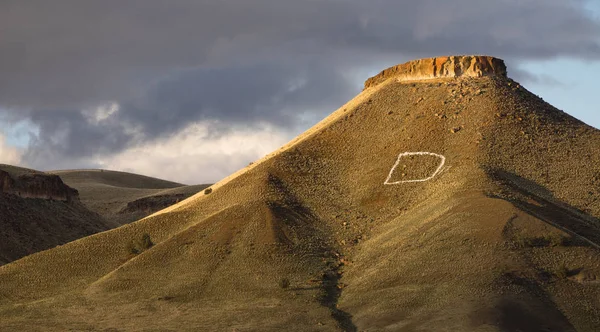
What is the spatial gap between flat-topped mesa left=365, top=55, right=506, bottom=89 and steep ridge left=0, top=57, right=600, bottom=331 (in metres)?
0.55

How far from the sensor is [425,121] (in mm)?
86062

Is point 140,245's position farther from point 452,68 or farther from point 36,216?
point 36,216

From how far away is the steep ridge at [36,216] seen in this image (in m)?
102

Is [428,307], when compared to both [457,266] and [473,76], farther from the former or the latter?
[473,76]

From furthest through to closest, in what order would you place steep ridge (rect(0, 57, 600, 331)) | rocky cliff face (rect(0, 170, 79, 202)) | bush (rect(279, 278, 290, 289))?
1. rocky cliff face (rect(0, 170, 79, 202))
2. bush (rect(279, 278, 290, 289))
3. steep ridge (rect(0, 57, 600, 331))

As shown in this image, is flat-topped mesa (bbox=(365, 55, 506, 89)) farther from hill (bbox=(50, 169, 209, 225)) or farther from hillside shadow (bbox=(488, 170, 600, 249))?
hill (bbox=(50, 169, 209, 225))

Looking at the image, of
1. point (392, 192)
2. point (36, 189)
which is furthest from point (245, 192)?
point (36, 189)

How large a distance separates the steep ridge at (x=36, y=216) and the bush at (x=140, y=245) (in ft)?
84.1

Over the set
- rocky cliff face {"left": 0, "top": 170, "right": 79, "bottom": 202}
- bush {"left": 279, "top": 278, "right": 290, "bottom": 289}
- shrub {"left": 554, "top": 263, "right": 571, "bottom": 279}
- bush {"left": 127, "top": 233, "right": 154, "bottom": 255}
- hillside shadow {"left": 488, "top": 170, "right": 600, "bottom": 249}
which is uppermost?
rocky cliff face {"left": 0, "top": 170, "right": 79, "bottom": 202}

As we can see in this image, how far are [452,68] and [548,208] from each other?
2571cm

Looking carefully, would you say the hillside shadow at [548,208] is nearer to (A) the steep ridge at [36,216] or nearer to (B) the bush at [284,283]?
(B) the bush at [284,283]

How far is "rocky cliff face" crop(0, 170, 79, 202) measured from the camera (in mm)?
111625

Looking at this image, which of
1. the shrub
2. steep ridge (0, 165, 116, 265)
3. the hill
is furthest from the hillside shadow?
the hill

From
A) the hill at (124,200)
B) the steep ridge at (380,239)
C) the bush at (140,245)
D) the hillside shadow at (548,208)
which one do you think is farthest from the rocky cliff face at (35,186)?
the hillside shadow at (548,208)
